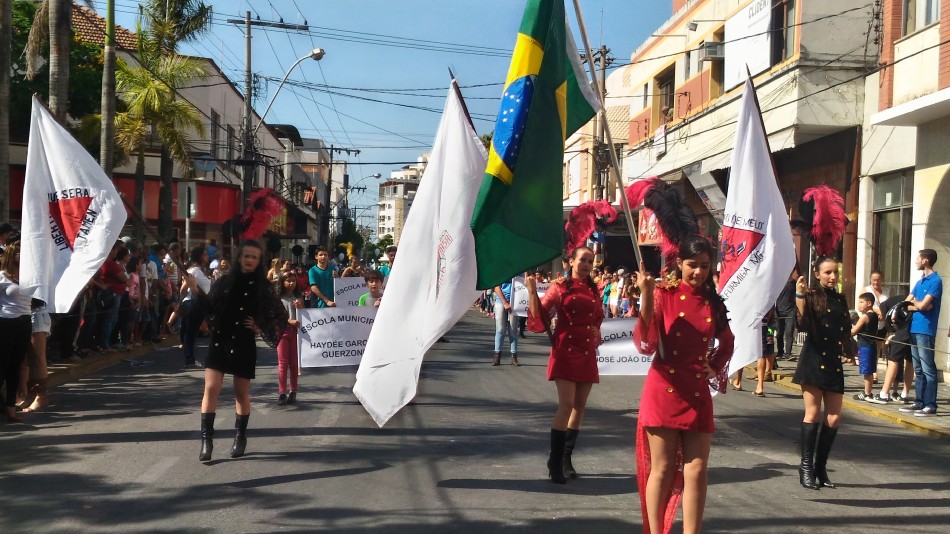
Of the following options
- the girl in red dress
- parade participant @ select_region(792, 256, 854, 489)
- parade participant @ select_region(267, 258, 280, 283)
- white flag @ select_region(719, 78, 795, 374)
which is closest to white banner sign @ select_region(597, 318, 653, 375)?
white flag @ select_region(719, 78, 795, 374)

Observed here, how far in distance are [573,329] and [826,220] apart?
9.26 meters

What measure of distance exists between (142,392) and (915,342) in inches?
374

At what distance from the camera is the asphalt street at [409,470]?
593 cm

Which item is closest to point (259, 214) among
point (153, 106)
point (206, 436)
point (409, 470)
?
point (153, 106)

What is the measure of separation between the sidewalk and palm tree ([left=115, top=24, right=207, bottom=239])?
1741 cm

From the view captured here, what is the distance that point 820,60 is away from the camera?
18562 mm

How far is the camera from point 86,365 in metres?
13.0

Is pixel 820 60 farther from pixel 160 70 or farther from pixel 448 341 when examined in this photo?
pixel 160 70

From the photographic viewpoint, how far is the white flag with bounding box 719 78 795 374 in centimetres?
736

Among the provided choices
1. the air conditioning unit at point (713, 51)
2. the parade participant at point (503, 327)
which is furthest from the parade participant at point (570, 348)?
the air conditioning unit at point (713, 51)

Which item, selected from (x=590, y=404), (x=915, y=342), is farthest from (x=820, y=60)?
(x=590, y=404)

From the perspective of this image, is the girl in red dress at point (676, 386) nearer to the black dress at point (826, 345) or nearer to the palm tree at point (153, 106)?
the black dress at point (826, 345)

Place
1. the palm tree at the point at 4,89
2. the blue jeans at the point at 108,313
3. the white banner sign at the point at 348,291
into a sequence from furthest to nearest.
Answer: the blue jeans at the point at 108,313 → the white banner sign at the point at 348,291 → the palm tree at the point at 4,89

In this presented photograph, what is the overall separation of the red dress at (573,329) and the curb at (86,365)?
7.15 metres
